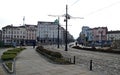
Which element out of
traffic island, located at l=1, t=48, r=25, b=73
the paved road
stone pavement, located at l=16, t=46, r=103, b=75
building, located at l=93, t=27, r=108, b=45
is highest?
building, located at l=93, t=27, r=108, b=45

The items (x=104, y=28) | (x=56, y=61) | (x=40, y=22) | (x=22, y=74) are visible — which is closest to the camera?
(x=22, y=74)

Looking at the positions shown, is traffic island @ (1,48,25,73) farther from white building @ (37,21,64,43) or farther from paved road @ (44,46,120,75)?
white building @ (37,21,64,43)

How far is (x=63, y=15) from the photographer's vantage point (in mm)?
52875

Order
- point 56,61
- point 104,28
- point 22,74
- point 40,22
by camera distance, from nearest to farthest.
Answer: point 22,74 < point 56,61 < point 104,28 < point 40,22

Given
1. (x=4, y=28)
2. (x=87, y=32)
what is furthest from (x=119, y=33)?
(x=4, y=28)

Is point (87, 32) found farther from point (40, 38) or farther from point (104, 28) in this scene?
point (40, 38)

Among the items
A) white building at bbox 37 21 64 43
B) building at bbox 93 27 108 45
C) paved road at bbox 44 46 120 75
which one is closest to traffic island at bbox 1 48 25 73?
paved road at bbox 44 46 120 75

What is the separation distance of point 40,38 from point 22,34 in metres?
17.1

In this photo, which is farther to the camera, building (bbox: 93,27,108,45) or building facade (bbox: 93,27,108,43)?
building facade (bbox: 93,27,108,43)

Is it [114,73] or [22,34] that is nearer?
[114,73]

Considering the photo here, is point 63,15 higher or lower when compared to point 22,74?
higher

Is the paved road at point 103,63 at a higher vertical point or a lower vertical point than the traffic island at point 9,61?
lower

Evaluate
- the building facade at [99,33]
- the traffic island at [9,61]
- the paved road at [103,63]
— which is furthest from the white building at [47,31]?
the traffic island at [9,61]

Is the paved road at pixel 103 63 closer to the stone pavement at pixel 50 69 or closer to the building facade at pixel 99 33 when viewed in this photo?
the stone pavement at pixel 50 69
